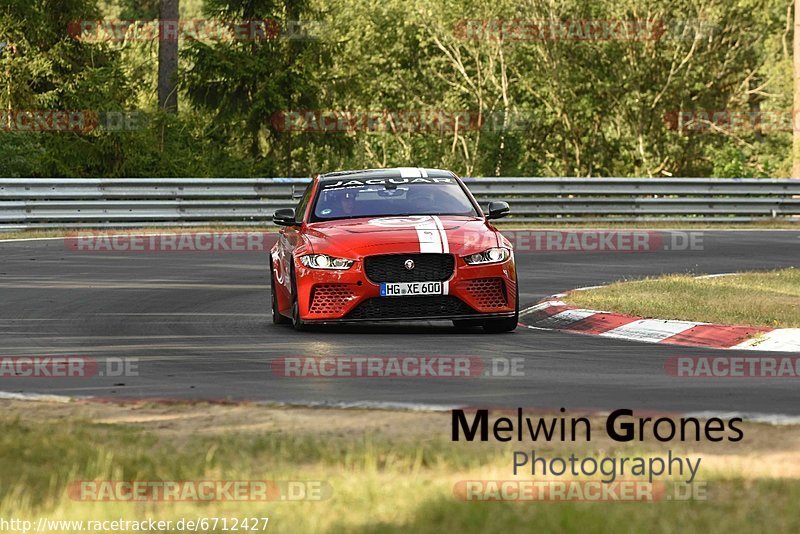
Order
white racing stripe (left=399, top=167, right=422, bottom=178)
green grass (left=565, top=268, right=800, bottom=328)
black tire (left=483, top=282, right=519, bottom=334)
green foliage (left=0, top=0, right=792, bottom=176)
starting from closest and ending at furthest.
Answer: black tire (left=483, top=282, right=519, bottom=334) < green grass (left=565, top=268, right=800, bottom=328) < white racing stripe (left=399, top=167, right=422, bottom=178) < green foliage (left=0, top=0, right=792, bottom=176)

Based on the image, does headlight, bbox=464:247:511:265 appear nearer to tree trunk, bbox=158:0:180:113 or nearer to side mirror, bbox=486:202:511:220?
side mirror, bbox=486:202:511:220

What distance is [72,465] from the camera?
7043 millimetres

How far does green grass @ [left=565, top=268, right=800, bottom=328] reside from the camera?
1415 cm

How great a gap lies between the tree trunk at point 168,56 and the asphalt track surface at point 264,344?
16794 mm

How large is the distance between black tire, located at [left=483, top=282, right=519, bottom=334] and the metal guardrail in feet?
51.6

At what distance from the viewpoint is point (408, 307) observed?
13.6 metres

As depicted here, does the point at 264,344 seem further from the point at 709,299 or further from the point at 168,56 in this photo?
the point at 168,56

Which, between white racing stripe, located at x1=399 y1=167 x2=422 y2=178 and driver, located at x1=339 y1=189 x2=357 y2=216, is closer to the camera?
driver, located at x1=339 y1=189 x2=357 y2=216
